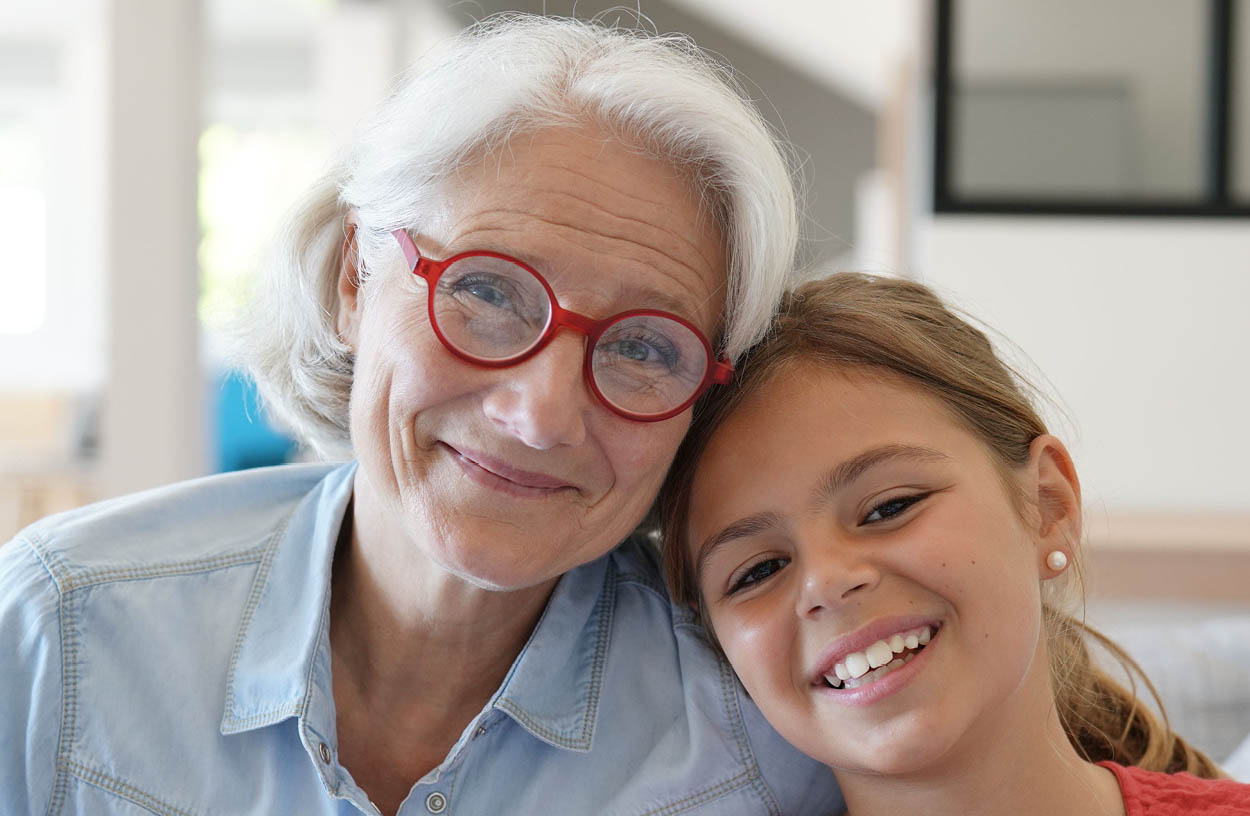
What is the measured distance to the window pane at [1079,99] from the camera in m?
4.55

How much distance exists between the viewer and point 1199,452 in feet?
15.4

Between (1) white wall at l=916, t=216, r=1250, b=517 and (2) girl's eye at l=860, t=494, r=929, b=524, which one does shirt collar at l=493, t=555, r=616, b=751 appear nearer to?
(2) girl's eye at l=860, t=494, r=929, b=524

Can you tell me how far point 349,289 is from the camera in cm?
161

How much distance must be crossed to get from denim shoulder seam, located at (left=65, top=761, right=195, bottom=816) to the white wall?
12.4 feet

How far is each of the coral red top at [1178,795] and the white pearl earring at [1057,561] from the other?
284 mm

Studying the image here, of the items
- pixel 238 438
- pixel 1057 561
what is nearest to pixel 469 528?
pixel 1057 561

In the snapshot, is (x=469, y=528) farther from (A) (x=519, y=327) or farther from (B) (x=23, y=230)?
(B) (x=23, y=230)

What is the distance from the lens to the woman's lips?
4.50ft

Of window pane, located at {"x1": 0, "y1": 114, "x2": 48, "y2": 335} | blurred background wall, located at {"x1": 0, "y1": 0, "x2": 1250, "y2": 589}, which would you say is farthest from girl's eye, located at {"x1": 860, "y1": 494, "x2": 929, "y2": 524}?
window pane, located at {"x1": 0, "y1": 114, "x2": 48, "y2": 335}

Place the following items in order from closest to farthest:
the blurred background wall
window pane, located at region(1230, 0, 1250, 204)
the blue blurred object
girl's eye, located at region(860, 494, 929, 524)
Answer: girl's eye, located at region(860, 494, 929, 524) → the blurred background wall → window pane, located at region(1230, 0, 1250, 204) → the blue blurred object

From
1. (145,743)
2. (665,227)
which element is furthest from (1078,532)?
(145,743)

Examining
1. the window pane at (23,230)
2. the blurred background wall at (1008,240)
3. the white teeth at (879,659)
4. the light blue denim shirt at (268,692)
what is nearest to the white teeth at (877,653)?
the white teeth at (879,659)

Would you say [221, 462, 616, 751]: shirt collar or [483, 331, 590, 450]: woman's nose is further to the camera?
[221, 462, 616, 751]: shirt collar

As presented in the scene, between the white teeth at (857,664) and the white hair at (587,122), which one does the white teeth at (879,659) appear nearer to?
the white teeth at (857,664)
